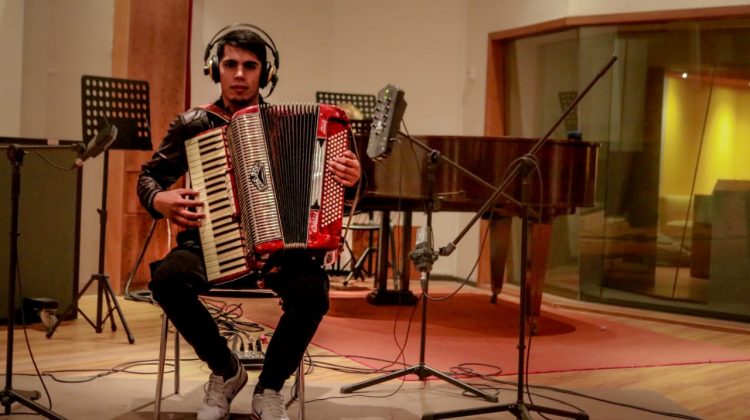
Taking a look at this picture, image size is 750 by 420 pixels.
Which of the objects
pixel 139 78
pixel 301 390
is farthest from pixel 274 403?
pixel 139 78

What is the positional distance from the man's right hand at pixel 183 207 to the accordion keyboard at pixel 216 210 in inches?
0.9

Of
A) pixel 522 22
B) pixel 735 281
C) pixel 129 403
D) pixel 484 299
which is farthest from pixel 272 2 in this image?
pixel 129 403

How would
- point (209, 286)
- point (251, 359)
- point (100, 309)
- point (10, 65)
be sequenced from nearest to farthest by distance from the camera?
1. point (209, 286)
2. point (251, 359)
3. point (100, 309)
4. point (10, 65)

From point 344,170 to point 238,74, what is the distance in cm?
54

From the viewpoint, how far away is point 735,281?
18.5 ft

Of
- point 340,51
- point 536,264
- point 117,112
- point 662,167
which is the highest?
point 340,51

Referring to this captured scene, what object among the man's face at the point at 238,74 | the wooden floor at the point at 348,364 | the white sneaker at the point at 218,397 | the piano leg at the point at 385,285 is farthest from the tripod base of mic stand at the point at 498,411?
the piano leg at the point at 385,285

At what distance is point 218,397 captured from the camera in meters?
2.85

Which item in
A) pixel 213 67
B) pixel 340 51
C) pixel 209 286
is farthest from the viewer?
pixel 340 51

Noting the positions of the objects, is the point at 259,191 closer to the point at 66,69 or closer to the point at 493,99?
the point at 66,69

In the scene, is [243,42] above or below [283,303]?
above

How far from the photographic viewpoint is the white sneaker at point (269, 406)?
2723 mm

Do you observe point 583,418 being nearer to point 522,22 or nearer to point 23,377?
point 23,377

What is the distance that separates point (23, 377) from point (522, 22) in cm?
456
